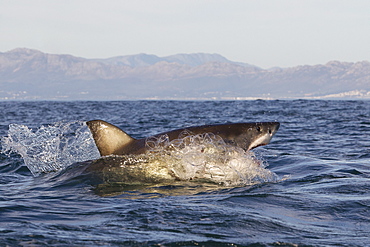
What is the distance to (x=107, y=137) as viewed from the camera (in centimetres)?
991

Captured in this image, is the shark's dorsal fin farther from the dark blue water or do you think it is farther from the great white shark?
the dark blue water

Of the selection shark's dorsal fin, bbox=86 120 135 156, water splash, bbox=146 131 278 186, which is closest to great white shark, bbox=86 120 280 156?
shark's dorsal fin, bbox=86 120 135 156

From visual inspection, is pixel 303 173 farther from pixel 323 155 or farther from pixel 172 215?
pixel 172 215

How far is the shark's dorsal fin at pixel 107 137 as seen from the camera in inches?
385

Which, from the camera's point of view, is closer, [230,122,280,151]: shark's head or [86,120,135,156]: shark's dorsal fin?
[86,120,135,156]: shark's dorsal fin

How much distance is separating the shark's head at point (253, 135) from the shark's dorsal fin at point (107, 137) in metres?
2.07

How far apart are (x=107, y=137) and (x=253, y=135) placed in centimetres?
276

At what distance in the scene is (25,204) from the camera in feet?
26.0

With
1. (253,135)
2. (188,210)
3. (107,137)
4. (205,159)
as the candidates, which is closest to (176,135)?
(205,159)

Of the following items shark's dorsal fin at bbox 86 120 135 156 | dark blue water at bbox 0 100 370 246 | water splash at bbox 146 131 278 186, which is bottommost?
dark blue water at bbox 0 100 370 246

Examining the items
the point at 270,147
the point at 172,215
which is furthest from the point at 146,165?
the point at 270,147

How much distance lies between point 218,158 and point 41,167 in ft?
14.0

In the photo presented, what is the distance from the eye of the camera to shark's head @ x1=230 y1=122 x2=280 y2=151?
10320 millimetres

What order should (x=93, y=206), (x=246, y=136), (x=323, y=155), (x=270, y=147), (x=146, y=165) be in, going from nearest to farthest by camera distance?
(x=93, y=206)
(x=146, y=165)
(x=246, y=136)
(x=323, y=155)
(x=270, y=147)
